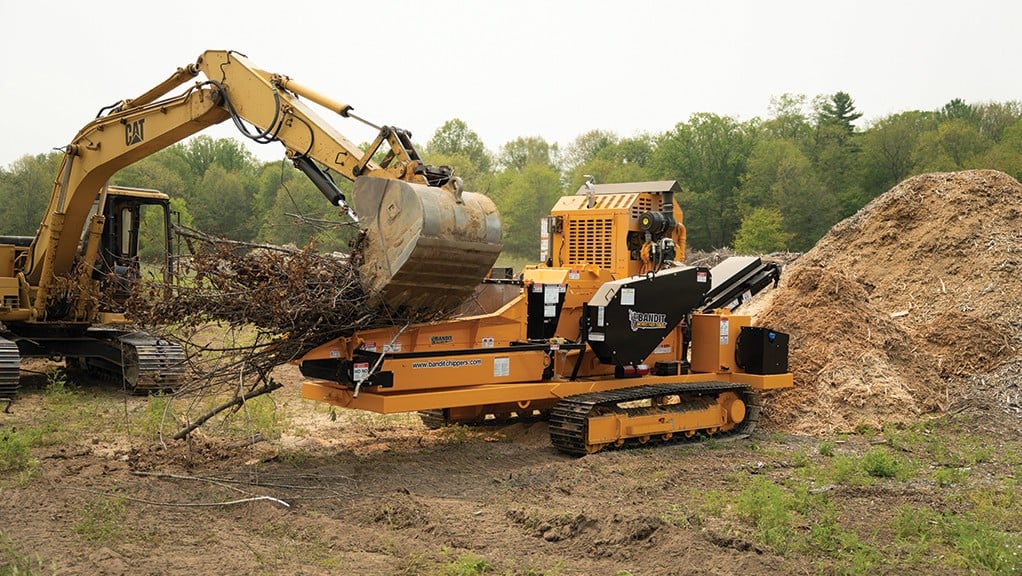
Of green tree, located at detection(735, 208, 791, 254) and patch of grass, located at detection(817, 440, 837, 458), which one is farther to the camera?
green tree, located at detection(735, 208, 791, 254)

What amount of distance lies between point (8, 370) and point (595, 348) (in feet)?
24.4

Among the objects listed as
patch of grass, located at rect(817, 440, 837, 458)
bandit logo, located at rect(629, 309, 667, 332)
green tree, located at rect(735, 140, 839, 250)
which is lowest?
patch of grass, located at rect(817, 440, 837, 458)

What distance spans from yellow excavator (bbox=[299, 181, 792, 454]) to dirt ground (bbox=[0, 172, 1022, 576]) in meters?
0.41

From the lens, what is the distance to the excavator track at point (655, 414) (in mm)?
8914

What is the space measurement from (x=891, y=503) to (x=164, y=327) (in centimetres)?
619

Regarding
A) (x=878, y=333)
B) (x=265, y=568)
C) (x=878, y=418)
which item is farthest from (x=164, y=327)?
(x=878, y=333)

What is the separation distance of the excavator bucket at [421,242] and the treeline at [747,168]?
99.9ft

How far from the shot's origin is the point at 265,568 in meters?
5.30

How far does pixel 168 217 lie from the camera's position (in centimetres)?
1277

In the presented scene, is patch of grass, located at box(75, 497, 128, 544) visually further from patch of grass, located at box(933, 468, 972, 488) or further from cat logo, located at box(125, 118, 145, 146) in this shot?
patch of grass, located at box(933, 468, 972, 488)

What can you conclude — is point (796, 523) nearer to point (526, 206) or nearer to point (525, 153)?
point (526, 206)

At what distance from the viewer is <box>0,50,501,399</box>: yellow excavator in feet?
25.2

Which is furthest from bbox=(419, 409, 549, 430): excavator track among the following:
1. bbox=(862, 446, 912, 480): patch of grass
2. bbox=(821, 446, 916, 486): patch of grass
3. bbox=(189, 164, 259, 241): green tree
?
bbox=(862, 446, 912, 480): patch of grass

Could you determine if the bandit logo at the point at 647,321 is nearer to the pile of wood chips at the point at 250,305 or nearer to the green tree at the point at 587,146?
the pile of wood chips at the point at 250,305
